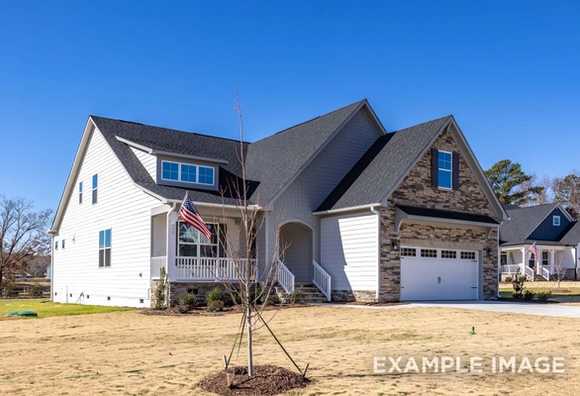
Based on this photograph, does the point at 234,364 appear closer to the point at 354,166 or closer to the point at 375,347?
the point at 375,347

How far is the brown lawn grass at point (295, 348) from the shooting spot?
751 centimetres

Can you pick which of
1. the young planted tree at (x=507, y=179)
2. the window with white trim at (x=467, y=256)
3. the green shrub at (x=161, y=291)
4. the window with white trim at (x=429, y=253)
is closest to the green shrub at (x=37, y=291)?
the green shrub at (x=161, y=291)

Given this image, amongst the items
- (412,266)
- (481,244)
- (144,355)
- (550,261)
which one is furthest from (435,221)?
(550,261)

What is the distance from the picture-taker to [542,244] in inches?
1889

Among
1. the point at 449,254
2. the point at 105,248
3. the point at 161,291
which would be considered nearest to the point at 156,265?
the point at 161,291

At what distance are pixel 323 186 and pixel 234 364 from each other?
16.2m

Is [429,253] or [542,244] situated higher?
[542,244]

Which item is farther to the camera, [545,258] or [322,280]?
[545,258]

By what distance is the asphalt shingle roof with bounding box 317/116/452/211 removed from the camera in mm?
22438

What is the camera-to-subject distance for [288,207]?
23594 mm

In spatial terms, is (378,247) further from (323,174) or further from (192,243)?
(192,243)

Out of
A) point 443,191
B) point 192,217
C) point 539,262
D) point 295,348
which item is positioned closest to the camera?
point 295,348

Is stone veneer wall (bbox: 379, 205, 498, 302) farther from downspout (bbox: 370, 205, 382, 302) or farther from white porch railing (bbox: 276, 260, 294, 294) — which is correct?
white porch railing (bbox: 276, 260, 294, 294)

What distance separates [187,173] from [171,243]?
3780 millimetres
